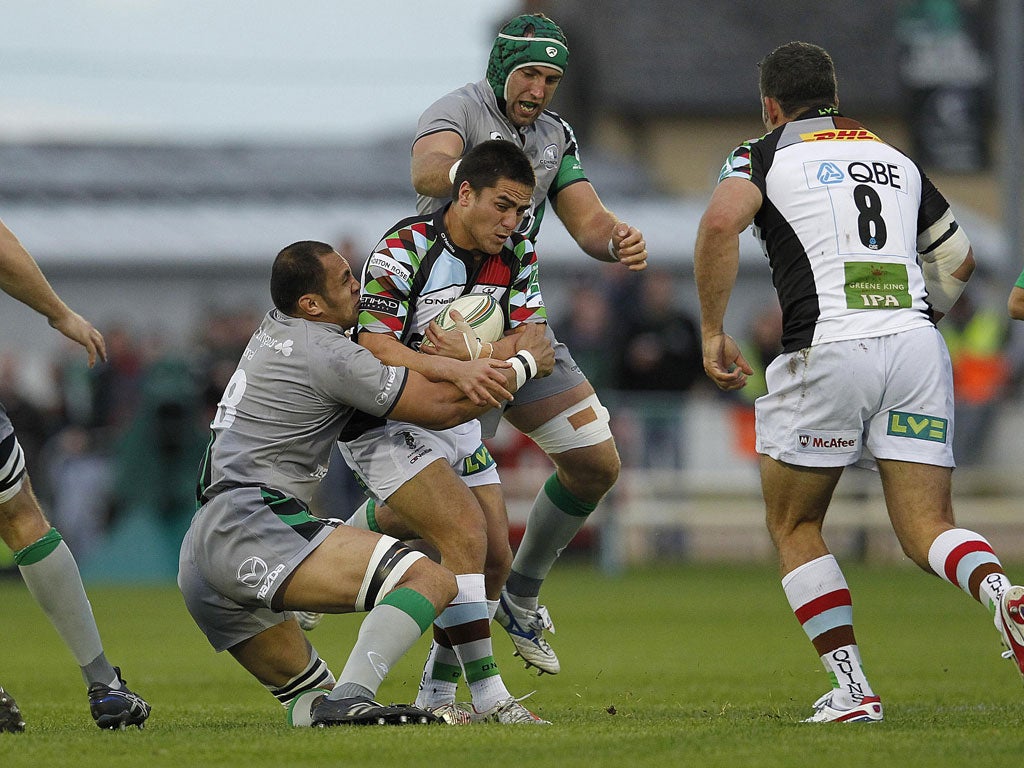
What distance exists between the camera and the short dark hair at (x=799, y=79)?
700 cm

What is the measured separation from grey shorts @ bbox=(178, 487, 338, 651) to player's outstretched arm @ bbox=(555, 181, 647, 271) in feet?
6.07

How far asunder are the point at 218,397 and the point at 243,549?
10673 millimetres

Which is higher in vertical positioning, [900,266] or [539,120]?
[539,120]

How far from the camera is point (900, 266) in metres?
6.81

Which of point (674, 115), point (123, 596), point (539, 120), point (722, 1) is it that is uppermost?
point (722, 1)

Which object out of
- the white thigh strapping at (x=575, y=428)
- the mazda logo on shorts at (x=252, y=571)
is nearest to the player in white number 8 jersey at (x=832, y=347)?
the white thigh strapping at (x=575, y=428)

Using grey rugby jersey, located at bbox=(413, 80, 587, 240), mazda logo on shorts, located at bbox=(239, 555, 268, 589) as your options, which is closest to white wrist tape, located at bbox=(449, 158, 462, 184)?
grey rugby jersey, located at bbox=(413, 80, 587, 240)

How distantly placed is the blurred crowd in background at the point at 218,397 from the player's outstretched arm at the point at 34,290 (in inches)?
387

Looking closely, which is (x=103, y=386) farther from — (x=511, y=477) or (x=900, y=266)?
(x=900, y=266)

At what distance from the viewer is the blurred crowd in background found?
1752 centimetres

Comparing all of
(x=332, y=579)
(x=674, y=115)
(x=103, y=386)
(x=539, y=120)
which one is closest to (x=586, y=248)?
(x=539, y=120)

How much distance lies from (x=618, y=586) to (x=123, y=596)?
4714 millimetres

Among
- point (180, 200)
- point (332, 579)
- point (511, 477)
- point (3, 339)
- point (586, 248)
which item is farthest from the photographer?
point (180, 200)

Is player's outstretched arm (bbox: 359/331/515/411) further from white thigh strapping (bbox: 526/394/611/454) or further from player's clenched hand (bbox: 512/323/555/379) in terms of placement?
white thigh strapping (bbox: 526/394/611/454)
